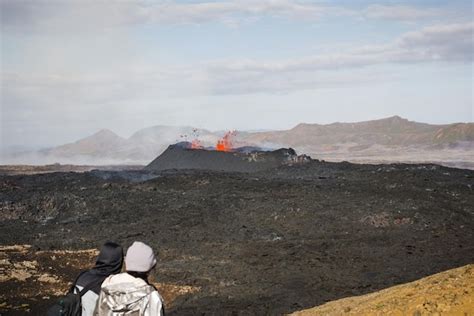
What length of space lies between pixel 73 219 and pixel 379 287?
11.4 metres

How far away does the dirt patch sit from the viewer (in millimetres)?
6945

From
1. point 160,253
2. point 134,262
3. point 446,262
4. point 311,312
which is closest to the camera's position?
point 134,262

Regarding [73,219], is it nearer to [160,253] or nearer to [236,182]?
[160,253]

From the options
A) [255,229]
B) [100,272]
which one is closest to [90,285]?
[100,272]

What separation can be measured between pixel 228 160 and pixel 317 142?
67.4 metres

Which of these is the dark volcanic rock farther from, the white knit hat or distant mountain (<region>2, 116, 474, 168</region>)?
distant mountain (<region>2, 116, 474, 168</region>)

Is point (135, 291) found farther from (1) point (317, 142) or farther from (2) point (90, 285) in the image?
(1) point (317, 142)

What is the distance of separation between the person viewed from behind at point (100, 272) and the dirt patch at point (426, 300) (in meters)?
3.81

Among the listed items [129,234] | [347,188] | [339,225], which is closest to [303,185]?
[347,188]

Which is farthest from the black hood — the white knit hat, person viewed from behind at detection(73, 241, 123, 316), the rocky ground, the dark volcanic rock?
the dark volcanic rock

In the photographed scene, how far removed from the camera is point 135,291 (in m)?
4.42

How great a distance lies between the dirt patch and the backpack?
12.9 ft

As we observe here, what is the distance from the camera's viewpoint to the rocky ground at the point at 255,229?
1265 cm

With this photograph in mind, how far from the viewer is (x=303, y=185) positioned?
24.7 m
